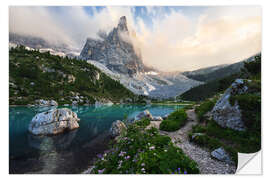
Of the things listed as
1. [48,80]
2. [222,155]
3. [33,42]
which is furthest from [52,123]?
[48,80]

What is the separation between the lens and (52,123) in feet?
42.8

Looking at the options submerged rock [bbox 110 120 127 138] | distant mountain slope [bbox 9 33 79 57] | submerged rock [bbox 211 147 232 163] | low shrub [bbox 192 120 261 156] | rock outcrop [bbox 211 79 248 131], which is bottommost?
submerged rock [bbox 110 120 127 138]

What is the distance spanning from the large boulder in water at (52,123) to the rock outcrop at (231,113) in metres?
14.4

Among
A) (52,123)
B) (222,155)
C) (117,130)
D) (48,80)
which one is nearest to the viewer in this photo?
(222,155)

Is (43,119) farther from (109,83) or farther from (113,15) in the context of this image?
(109,83)

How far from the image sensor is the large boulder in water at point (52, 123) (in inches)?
492

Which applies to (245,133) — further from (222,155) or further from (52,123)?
(52,123)

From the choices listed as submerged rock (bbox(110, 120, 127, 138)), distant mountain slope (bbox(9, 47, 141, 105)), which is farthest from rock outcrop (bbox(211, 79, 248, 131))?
distant mountain slope (bbox(9, 47, 141, 105))

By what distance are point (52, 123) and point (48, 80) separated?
75.2 meters

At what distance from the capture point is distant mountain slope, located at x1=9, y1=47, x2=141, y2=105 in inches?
837

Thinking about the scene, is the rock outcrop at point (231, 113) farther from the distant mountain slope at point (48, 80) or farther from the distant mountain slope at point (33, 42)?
the distant mountain slope at point (33, 42)

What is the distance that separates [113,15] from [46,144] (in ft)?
35.8

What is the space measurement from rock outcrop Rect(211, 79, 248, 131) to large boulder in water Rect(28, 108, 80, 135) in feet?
47.1

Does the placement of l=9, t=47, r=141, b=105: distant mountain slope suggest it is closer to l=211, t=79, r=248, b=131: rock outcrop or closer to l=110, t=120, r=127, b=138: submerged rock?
l=110, t=120, r=127, b=138: submerged rock
